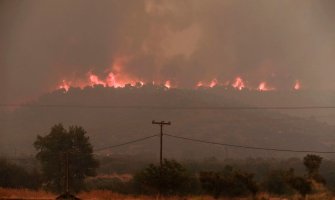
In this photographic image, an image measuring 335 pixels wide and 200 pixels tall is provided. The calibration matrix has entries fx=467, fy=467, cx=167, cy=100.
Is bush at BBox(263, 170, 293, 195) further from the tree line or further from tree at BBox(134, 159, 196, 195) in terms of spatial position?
tree at BBox(134, 159, 196, 195)

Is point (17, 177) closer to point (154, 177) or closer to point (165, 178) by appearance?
point (154, 177)

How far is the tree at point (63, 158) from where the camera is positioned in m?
87.1

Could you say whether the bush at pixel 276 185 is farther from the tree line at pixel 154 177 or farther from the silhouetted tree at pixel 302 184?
the silhouetted tree at pixel 302 184

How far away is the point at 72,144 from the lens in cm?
9469

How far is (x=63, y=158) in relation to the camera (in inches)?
3556

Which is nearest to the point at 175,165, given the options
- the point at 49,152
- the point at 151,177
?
the point at 151,177

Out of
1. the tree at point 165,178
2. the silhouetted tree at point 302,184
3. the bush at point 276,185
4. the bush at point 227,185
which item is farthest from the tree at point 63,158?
the silhouetted tree at point 302,184

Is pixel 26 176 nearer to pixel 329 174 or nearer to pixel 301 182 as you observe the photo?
pixel 301 182

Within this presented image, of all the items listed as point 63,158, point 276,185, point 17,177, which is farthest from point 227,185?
point 17,177

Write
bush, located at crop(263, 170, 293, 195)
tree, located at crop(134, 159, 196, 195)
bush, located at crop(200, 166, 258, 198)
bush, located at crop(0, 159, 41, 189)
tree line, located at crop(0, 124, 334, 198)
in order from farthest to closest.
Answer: bush, located at crop(0, 159, 41, 189) < bush, located at crop(263, 170, 293, 195) < tree, located at crop(134, 159, 196, 195) < bush, located at crop(200, 166, 258, 198) < tree line, located at crop(0, 124, 334, 198)

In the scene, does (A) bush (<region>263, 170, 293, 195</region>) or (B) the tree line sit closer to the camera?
(B) the tree line

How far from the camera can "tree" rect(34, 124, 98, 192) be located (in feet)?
286

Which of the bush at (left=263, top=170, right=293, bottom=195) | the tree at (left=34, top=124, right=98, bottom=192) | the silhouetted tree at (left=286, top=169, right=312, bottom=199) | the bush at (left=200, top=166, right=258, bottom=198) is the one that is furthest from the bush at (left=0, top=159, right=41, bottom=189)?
the silhouetted tree at (left=286, top=169, right=312, bottom=199)

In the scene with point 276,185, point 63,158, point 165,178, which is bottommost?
point 276,185
